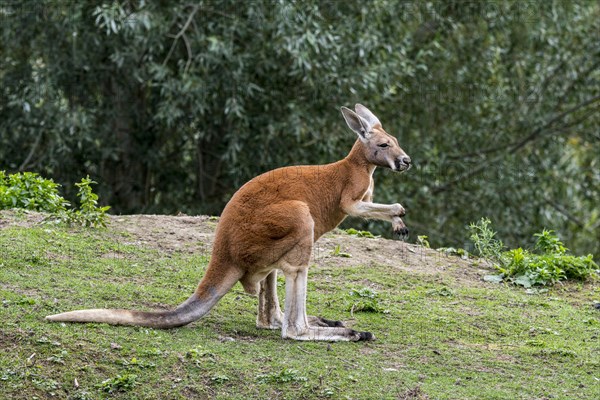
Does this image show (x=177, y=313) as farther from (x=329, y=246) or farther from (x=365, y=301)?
(x=329, y=246)

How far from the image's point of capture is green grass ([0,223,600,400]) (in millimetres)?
5574

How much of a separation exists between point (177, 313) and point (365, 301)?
165 cm

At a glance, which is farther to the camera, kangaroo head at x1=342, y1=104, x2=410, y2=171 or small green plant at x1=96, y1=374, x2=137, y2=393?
kangaroo head at x1=342, y1=104, x2=410, y2=171

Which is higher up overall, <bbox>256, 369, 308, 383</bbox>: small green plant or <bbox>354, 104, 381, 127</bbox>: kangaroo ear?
<bbox>354, 104, 381, 127</bbox>: kangaroo ear

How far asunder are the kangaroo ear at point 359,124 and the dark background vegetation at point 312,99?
184 inches

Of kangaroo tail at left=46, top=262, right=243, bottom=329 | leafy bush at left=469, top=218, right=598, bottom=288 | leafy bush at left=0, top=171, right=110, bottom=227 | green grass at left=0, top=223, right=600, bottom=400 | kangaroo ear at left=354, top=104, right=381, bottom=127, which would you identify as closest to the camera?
green grass at left=0, top=223, right=600, bottom=400

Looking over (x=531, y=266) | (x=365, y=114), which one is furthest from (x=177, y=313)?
(x=531, y=266)

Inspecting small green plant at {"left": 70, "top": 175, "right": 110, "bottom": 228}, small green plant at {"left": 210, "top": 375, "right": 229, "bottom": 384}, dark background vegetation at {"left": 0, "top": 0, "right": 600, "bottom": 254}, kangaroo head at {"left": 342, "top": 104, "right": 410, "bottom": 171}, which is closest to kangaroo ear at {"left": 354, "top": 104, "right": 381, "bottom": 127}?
kangaroo head at {"left": 342, "top": 104, "right": 410, "bottom": 171}

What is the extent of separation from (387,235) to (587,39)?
4.68m

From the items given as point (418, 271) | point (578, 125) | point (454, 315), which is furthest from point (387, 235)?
point (454, 315)

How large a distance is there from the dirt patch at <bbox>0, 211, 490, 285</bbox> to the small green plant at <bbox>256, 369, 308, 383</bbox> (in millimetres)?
2738

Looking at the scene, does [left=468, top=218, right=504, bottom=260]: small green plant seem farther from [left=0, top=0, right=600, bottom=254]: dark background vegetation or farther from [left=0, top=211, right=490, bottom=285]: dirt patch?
[left=0, top=0, right=600, bottom=254]: dark background vegetation

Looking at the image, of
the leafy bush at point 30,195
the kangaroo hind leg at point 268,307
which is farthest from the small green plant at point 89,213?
the kangaroo hind leg at point 268,307

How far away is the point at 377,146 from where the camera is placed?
6852 mm
